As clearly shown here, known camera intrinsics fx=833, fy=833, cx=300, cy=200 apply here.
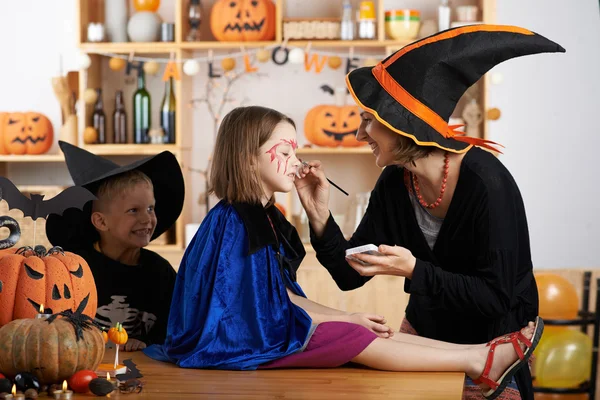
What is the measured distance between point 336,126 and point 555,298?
158cm

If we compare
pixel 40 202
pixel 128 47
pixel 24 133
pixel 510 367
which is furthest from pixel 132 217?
pixel 24 133

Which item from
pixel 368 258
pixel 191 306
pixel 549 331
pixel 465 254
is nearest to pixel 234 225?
pixel 191 306

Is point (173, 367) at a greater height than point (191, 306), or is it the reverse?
point (191, 306)

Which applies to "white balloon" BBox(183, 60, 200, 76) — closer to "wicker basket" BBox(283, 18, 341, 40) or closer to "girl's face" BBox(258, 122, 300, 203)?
"wicker basket" BBox(283, 18, 341, 40)

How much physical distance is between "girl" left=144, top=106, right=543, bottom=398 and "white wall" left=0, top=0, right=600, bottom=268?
8.39ft

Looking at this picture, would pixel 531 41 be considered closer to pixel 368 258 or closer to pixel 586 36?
pixel 368 258

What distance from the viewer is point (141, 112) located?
189 inches

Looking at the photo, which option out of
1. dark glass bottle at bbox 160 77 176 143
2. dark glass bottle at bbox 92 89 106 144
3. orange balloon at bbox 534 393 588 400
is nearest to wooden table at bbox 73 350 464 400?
orange balloon at bbox 534 393 588 400

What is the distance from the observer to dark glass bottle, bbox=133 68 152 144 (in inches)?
188

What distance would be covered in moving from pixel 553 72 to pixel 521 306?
9.54 feet

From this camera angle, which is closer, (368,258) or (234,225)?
(368,258)

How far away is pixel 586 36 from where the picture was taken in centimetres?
479

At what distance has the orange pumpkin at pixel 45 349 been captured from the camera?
180 cm

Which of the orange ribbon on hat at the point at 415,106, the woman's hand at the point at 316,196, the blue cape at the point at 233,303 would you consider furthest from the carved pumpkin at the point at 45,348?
the orange ribbon on hat at the point at 415,106
